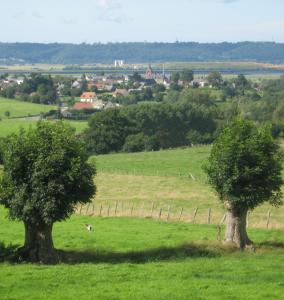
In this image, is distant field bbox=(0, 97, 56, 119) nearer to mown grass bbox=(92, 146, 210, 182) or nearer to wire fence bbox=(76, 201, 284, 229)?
mown grass bbox=(92, 146, 210, 182)

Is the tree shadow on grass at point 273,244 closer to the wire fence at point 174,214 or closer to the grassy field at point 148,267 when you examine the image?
the grassy field at point 148,267

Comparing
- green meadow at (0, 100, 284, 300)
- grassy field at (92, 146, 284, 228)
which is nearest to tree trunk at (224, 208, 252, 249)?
green meadow at (0, 100, 284, 300)

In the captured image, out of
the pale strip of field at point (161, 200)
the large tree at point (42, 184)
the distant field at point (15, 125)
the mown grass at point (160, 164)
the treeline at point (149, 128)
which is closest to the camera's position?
the large tree at point (42, 184)

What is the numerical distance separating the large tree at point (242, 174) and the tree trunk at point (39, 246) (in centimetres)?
821

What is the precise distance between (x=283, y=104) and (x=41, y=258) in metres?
112

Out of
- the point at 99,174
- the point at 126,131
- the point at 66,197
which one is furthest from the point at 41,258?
the point at 126,131

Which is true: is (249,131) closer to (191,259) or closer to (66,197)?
(191,259)

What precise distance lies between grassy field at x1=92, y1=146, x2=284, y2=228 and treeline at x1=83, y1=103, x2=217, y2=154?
19.1m

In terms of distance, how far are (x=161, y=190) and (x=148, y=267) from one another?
3060 centimetres

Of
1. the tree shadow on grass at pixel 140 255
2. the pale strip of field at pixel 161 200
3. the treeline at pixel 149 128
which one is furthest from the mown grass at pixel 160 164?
the tree shadow on grass at pixel 140 255

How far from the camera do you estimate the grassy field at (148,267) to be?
2228 centimetres

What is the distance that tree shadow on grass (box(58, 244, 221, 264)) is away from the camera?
98.5 ft

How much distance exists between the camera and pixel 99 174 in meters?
73.1

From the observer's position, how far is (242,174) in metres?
31.9
